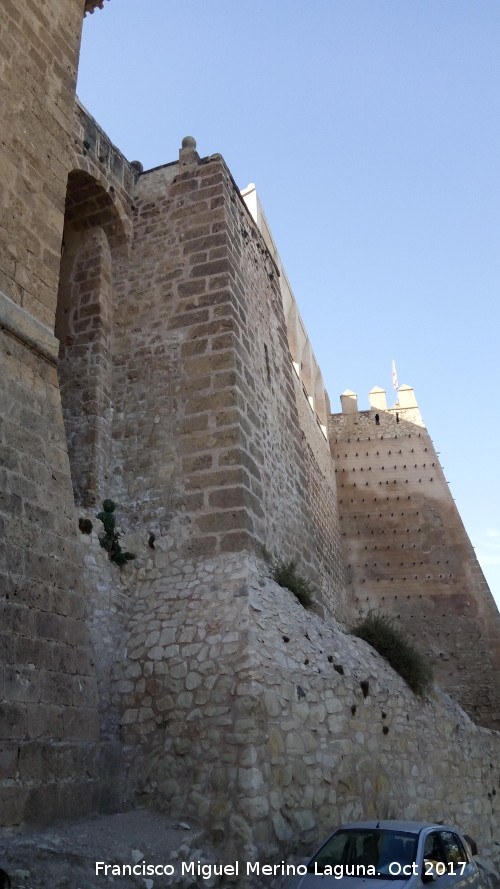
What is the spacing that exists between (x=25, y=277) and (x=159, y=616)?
3.02m

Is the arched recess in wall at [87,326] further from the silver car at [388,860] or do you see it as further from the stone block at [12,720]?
the silver car at [388,860]

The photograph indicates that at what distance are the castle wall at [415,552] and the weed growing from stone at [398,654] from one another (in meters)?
7.26

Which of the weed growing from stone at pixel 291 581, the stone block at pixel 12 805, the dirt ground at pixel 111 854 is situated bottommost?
the dirt ground at pixel 111 854

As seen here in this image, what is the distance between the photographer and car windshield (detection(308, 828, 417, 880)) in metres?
4.35

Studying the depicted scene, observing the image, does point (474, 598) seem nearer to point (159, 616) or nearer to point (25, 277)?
point (159, 616)

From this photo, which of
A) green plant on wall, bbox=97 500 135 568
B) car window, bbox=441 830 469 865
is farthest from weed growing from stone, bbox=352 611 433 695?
green plant on wall, bbox=97 500 135 568

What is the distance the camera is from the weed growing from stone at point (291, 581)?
6683 mm

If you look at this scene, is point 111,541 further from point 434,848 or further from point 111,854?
point 434,848

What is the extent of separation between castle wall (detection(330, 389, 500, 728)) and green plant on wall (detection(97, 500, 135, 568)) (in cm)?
1057

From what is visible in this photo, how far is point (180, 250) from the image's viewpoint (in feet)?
26.4

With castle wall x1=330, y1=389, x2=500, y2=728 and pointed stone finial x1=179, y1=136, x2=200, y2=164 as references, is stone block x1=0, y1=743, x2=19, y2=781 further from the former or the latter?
castle wall x1=330, y1=389, x2=500, y2=728

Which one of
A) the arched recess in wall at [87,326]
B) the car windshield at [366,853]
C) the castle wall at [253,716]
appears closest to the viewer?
the car windshield at [366,853]

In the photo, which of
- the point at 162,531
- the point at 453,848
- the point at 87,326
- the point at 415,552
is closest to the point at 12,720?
the point at 162,531

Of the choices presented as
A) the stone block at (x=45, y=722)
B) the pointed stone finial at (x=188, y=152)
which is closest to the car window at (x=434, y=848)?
the stone block at (x=45, y=722)
